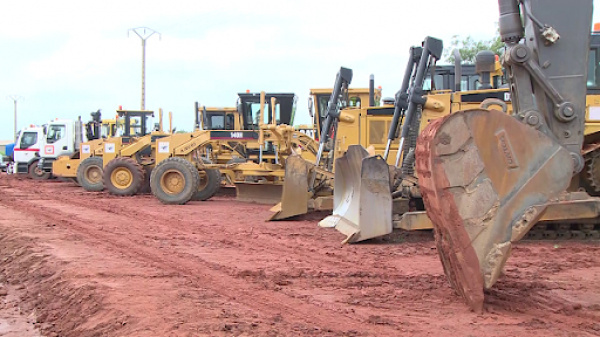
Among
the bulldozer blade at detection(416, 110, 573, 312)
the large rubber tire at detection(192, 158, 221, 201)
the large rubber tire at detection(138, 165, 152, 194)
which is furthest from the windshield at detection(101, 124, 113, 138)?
the bulldozer blade at detection(416, 110, 573, 312)

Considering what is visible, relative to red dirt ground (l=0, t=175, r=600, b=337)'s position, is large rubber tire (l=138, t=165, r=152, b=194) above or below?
above

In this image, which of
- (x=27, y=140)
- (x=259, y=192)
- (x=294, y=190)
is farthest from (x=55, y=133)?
(x=294, y=190)

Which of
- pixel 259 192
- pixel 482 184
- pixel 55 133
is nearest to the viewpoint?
pixel 482 184

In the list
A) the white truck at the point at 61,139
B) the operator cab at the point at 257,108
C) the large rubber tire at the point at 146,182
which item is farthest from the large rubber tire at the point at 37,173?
the operator cab at the point at 257,108

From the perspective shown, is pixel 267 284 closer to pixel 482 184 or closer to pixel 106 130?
pixel 482 184

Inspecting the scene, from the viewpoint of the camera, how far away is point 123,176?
1791 centimetres

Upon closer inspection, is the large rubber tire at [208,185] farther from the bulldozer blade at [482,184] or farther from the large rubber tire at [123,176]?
the bulldozer blade at [482,184]

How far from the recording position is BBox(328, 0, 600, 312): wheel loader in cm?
484

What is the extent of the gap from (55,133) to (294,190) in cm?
1774

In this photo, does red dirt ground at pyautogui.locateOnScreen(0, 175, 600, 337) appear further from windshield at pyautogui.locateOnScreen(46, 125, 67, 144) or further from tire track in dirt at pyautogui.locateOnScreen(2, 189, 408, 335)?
windshield at pyautogui.locateOnScreen(46, 125, 67, 144)

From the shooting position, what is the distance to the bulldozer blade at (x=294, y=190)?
11773mm

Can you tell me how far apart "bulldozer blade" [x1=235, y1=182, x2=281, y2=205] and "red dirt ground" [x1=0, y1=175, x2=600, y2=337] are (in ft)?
13.3

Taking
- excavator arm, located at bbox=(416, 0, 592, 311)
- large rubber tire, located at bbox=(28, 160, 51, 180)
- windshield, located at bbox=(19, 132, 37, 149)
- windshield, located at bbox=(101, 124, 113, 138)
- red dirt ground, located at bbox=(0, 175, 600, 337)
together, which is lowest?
red dirt ground, located at bbox=(0, 175, 600, 337)

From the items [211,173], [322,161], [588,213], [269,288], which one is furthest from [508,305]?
[211,173]
